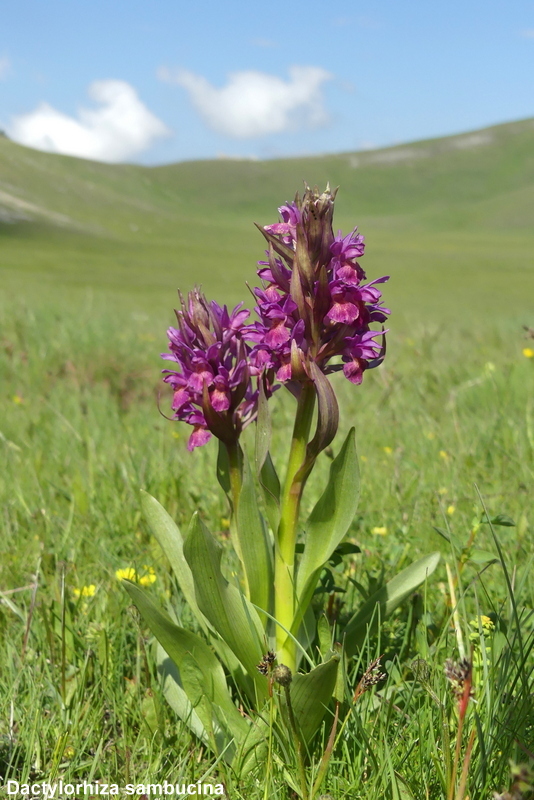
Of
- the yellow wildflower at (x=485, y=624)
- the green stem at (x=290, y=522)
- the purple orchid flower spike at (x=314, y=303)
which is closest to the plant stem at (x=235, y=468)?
the green stem at (x=290, y=522)

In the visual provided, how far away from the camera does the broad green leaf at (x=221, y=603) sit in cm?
140

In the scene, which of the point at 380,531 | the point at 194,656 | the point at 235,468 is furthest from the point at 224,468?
the point at 380,531

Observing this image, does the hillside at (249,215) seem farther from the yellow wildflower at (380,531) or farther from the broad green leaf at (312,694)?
the broad green leaf at (312,694)

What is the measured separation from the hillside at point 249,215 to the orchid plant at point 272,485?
22.0 m

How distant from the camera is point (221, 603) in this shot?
1.47 metres

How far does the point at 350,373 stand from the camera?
4.75ft

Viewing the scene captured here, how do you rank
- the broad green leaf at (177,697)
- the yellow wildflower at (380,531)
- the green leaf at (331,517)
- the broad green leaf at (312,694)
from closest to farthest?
1. the broad green leaf at (312,694)
2. the green leaf at (331,517)
3. the broad green leaf at (177,697)
4. the yellow wildflower at (380,531)

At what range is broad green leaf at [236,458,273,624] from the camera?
152 centimetres

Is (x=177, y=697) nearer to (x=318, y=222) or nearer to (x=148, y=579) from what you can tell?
(x=148, y=579)

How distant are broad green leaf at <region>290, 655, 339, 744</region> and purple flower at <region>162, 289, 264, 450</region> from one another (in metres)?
0.56

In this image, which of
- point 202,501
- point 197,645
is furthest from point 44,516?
point 197,645

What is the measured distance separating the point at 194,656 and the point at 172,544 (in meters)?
0.28

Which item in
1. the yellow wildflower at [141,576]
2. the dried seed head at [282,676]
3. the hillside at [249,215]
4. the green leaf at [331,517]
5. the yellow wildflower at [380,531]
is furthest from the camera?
the hillside at [249,215]

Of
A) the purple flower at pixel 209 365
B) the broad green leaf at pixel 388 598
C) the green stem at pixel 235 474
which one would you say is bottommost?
the broad green leaf at pixel 388 598
